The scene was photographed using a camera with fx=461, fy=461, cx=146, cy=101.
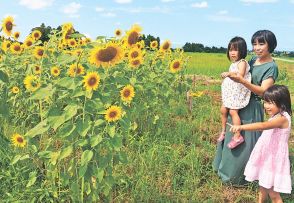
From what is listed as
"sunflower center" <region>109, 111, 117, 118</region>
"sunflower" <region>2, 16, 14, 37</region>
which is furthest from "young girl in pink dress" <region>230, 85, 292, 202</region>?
"sunflower" <region>2, 16, 14, 37</region>

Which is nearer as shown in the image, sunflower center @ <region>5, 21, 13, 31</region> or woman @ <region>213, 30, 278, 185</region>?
woman @ <region>213, 30, 278, 185</region>

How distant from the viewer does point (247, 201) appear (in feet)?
11.4

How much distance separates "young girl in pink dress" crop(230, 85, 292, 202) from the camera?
312 centimetres

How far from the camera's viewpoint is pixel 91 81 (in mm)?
2334

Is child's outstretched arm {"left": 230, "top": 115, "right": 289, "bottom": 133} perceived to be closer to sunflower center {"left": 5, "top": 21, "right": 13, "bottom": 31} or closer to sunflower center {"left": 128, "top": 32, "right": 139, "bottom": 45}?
sunflower center {"left": 128, "top": 32, "right": 139, "bottom": 45}

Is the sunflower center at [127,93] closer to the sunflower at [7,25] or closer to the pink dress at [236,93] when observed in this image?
the pink dress at [236,93]

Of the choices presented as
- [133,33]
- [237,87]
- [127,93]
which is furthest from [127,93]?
[237,87]

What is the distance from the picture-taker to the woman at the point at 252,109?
3.38m

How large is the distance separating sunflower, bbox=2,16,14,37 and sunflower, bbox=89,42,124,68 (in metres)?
1.68

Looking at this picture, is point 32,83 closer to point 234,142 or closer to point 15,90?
point 15,90

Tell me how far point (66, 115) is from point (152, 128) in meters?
2.39

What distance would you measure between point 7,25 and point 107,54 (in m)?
1.75

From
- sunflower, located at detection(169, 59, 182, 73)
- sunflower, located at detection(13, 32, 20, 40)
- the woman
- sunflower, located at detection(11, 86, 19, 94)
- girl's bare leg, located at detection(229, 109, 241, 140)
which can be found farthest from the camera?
sunflower, located at detection(13, 32, 20, 40)

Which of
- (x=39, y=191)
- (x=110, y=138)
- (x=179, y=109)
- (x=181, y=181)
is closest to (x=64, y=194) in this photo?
(x=39, y=191)
